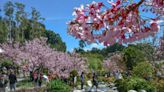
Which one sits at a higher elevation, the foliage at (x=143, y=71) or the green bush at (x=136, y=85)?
the foliage at (x=143, y=71)

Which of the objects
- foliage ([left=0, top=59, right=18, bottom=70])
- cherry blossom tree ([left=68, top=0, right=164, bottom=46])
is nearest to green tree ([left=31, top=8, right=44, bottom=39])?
foliage ([left=0, top=59, right=18, bottom=70])

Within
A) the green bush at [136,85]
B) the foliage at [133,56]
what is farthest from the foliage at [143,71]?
the foliage at [133,56]

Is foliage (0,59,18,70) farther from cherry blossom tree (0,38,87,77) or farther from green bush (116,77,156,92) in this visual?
green bush (116,77,156,92)

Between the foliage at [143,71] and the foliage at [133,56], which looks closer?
the foliage at [143,71]

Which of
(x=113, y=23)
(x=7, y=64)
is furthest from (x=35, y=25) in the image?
(x=113, y=23)

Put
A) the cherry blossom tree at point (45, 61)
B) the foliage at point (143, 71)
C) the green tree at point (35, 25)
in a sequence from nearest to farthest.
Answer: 1. the foliage at point (143, 71)
2. the cherry blossom tree at point (45, 61)
3. the green tree at point (35, 25)

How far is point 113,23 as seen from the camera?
3.82 metres

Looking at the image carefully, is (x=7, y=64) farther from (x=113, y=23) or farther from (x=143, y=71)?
(x=113, y=23)

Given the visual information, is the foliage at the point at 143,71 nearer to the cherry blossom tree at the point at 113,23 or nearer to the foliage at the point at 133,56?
the foliage at the point at 133,56

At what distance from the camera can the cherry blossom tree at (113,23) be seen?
382 cm

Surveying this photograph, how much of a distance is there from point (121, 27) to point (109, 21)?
0.13m

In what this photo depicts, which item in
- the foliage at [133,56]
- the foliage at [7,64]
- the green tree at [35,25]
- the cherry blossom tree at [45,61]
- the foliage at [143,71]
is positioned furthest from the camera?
the green tree at [35,25]

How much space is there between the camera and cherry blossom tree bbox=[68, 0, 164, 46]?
382 cm

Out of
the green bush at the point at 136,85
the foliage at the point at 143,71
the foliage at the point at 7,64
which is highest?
the foliage at the point at 7,64
